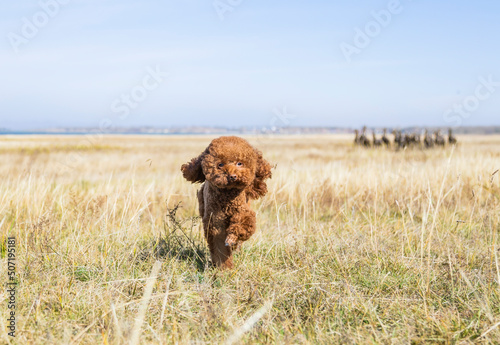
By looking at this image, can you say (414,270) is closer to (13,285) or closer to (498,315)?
(498,315)

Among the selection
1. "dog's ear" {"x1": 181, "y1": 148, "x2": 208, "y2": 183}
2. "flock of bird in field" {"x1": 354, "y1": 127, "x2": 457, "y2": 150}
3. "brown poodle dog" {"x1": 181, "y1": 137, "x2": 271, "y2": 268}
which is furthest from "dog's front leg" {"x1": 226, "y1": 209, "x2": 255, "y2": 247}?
"flock of bird in field" {"x1": 354, "y1": 127, "x2": 457, "y2": 150}

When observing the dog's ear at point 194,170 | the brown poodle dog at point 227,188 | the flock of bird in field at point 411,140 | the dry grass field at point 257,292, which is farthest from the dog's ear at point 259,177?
the flock of bird in field at point 411,140

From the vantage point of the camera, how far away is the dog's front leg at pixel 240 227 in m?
2.74

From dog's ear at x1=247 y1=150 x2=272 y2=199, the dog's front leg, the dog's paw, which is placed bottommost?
the dog's paw

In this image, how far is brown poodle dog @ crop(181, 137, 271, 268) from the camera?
2617 mm

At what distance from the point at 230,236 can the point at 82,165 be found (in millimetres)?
11033

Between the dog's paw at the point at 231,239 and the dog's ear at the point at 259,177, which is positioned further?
the dog's ear at the point at 259,177

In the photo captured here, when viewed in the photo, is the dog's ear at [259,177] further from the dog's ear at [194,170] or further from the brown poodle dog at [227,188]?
the dog's ear at [194,170]

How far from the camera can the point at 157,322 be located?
225 centimetres

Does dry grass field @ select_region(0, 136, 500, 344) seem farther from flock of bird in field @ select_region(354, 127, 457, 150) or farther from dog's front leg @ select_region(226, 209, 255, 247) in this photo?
flock of bird in field @ select_region(354, 127, 457, 150)

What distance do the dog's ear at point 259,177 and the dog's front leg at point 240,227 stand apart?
17 centimetres

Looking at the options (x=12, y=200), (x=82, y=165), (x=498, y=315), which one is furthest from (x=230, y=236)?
(x=82, y=165)

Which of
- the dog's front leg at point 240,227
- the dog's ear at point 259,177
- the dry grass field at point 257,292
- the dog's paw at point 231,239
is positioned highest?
the dog's ear at point 259,177

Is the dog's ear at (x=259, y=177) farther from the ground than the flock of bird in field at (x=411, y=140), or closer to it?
farther from the ground
